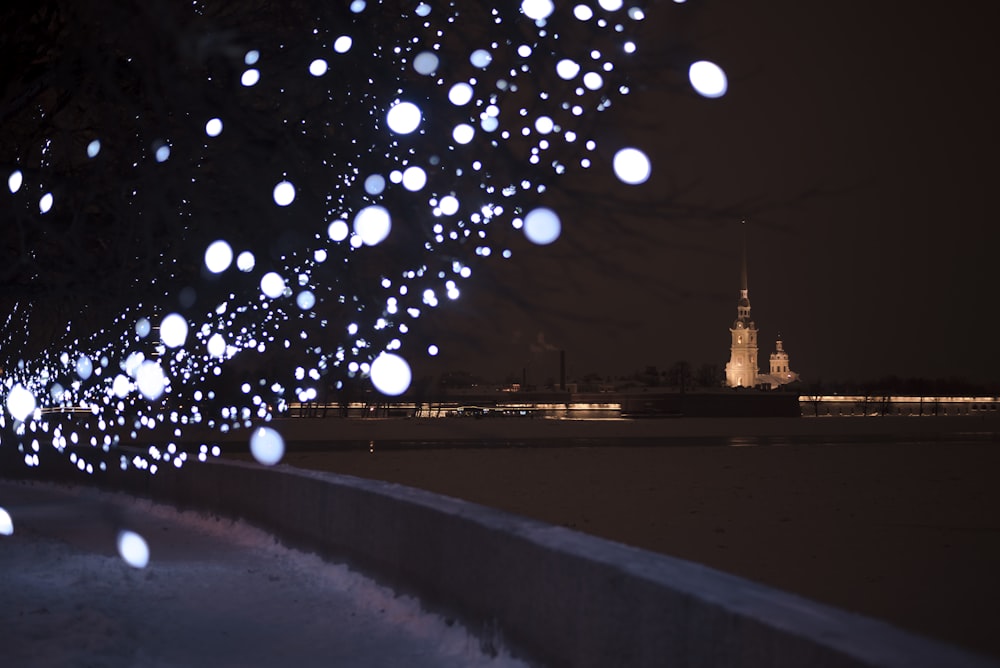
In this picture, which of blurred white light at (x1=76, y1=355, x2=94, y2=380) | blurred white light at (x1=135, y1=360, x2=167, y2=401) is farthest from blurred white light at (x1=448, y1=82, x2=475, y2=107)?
blurred white light at (x1=76, y1=355, x2=94, y2=380)

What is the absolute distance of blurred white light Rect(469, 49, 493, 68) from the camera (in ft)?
21.5

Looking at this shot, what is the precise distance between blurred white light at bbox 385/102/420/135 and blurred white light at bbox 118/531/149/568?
663 centimetres

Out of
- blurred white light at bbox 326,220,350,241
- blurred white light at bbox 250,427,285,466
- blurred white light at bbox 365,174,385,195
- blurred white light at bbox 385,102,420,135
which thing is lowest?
blurred white light at bbox 250,427,285,466

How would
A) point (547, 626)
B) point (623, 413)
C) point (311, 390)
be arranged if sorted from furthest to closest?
point (623, 413)
point (311, 390)
point (547, 626)

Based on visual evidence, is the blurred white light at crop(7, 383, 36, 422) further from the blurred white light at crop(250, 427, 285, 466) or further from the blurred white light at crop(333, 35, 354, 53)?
the blurred white light at crop(250, 427, 285, 466)

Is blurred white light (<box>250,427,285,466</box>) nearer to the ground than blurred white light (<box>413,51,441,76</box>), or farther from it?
nearer to the ground

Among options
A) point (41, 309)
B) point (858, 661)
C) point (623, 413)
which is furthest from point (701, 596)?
point (623, 413)

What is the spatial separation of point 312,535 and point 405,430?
30.3 meters

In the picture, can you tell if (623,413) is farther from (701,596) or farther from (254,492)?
(701,596)

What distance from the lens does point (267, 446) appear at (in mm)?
32500

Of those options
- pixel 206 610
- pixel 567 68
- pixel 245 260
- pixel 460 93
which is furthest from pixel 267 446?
pixel 567 68

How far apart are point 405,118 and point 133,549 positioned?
7.81 metres

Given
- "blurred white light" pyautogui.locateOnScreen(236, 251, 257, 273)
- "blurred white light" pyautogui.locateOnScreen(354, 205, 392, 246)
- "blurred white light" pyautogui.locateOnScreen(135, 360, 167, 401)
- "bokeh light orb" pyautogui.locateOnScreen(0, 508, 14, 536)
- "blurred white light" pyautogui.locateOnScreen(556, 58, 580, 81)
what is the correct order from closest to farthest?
1. "blurred white light" pyautogui.locateOnScreen(354, 205, 392, 246)
2. "blurred white light" pyautogui.locateOnScreen(556, 58, 580, 81)
3. "blurred white light" pyautogui.locateOnScreen(236, 251, 257, 273)
4. "blurred white light" pyautogui.locateOnScreen(135, 360, 167, 401)
5. "bokeh light orb" pyautogui.locateOnScreen(0, 508, 14, 536)

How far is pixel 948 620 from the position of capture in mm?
7641
